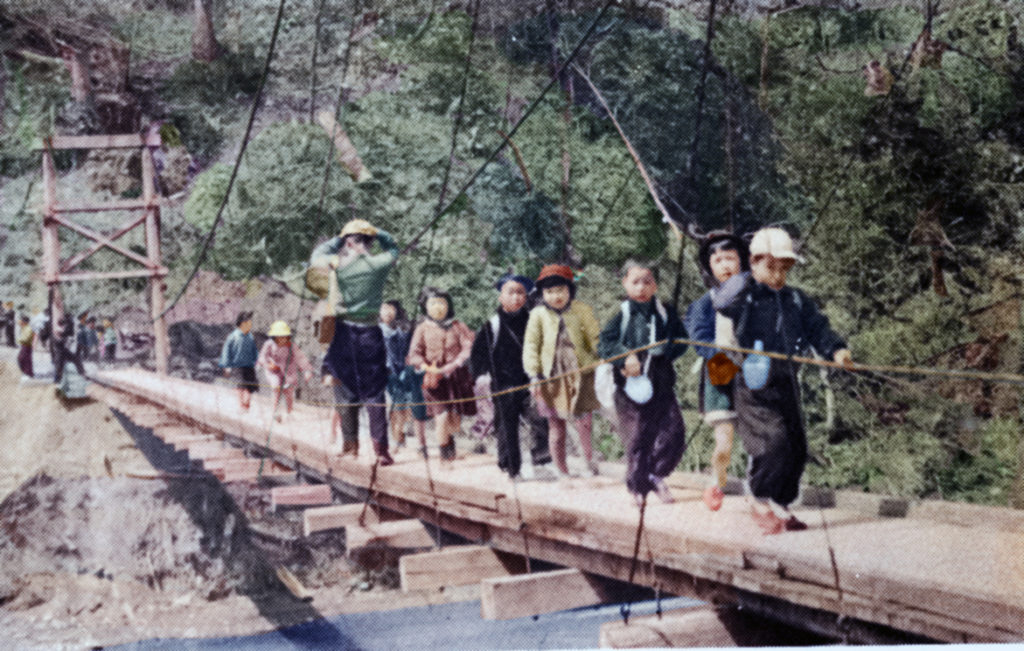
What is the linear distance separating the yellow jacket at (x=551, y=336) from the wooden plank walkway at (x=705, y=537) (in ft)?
1.20

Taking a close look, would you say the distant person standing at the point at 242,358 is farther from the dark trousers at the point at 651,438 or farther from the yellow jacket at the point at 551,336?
the dark trousers at the point at 651,438

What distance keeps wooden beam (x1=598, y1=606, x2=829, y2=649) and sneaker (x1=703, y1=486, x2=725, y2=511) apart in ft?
1.05

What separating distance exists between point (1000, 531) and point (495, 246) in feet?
5.65

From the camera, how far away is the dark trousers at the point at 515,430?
345cm

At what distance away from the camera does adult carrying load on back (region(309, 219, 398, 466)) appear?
358cm

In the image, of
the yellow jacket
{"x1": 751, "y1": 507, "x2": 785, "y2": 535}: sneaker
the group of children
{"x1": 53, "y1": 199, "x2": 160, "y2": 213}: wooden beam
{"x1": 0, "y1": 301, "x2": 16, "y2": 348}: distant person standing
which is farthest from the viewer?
{"x1": 53, "y1": 199, "x2": 160, "y2": 213}: wooden beam

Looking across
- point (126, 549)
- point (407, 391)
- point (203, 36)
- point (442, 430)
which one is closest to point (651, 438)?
point (442, 430)

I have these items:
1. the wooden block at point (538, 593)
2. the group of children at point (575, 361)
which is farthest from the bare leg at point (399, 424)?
the wooden block at point (538, 593)

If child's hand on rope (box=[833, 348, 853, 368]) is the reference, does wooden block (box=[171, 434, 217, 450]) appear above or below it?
below

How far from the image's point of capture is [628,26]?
3.52m

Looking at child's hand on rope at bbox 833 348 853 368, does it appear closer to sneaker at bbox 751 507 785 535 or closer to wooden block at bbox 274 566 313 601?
sneaker at bbox 751 507 785 535

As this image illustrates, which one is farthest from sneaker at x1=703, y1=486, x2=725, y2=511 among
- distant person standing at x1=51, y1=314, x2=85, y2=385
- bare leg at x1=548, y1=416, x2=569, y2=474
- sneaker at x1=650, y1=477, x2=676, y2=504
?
distant person standing at x1=51, y1=314, x2=85, y2=385

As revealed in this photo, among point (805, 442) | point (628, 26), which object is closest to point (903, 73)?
point (628, 26)

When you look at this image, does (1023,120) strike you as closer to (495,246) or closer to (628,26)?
(628,26)
